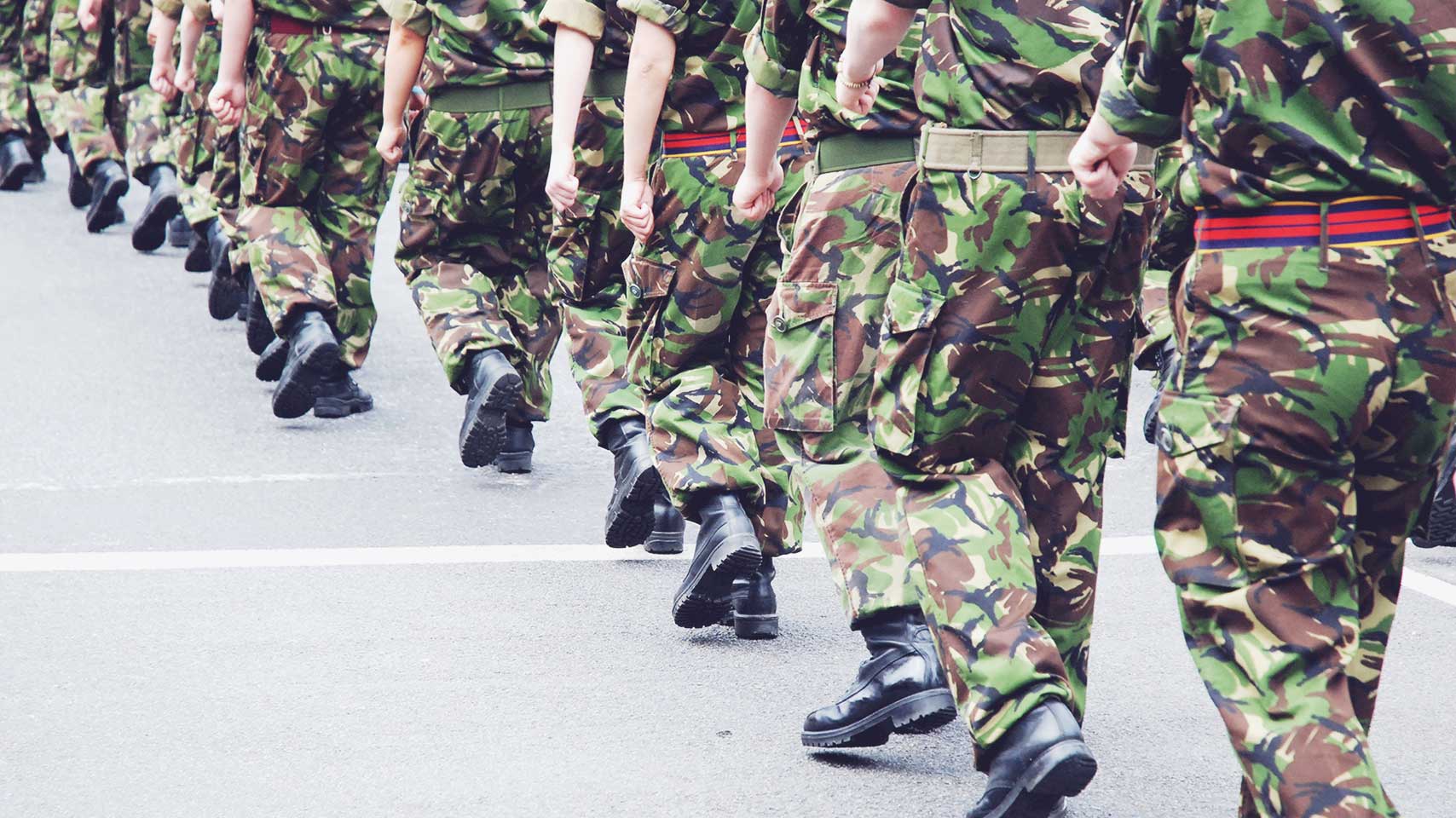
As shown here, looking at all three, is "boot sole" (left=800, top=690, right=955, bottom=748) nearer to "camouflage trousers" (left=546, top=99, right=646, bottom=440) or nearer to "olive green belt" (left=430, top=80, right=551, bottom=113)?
"camouflage trousers" (left=546, top=99, right=646, bottom=440)

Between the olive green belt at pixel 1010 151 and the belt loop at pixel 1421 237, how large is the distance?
0.64m

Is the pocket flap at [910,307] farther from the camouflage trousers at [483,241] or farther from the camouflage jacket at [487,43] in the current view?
the camouflage jacket at [487,43]

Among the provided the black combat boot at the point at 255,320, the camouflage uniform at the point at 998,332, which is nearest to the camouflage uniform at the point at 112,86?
the black combat boot at the point at 255,320

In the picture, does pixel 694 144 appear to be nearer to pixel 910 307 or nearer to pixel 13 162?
pixel 910 307

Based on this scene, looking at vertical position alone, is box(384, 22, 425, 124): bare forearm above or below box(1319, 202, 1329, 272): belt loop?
below

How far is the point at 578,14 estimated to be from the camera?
17.1 feet

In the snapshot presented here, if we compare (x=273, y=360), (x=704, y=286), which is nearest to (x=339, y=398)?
(x=273, y=360)

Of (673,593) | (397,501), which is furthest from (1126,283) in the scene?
(397,501)

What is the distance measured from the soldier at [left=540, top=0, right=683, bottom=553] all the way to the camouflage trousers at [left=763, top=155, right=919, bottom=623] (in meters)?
1.22

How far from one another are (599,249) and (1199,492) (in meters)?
2.97

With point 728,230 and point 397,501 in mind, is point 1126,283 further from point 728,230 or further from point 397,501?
point 397,501

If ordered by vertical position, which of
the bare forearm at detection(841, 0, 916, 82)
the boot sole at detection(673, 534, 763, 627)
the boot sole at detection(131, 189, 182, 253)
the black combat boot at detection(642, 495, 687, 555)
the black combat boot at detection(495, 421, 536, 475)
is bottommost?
the boot sole at detection(131, 189, 182, 253)

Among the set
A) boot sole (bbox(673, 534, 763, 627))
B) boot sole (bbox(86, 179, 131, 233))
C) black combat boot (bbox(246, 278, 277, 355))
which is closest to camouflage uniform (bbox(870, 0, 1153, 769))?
boot sole (bbox(673, 534, 763, 627))

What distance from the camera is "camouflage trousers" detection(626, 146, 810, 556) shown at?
4.89 m
